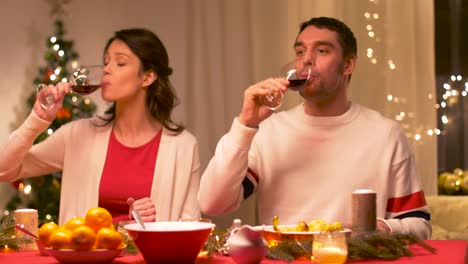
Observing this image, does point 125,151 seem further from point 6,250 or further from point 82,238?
point 82,238

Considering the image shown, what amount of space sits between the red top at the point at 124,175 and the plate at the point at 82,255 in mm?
1387

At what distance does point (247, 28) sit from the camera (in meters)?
4.53

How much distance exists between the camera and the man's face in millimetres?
3113

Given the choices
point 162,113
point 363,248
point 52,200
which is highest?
point 162,113

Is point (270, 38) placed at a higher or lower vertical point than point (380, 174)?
higher

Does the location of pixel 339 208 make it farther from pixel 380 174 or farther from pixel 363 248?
pixel 363 248

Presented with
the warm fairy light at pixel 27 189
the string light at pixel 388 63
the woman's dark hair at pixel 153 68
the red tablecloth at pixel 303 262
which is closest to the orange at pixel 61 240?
the red tablecloth at pixel 303 262

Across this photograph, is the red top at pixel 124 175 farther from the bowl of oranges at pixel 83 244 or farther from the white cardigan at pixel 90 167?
the bowl of oranges at pixel 83 244

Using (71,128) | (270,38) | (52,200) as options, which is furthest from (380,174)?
(52,200)

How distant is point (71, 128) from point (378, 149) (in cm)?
130

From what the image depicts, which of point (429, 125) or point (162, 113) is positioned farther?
point (429, 125)

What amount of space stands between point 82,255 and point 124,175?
153 cm

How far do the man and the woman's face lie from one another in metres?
0.64

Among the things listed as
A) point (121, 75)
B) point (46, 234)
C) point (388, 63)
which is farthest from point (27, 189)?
point (46, 234)
